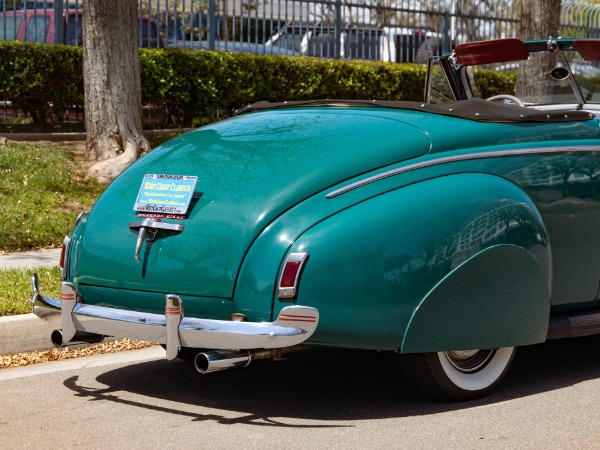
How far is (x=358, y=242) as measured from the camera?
4281mm

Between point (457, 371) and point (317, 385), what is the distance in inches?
30.3

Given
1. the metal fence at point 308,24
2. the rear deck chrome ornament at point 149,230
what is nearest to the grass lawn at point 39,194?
the metal fence at point 308,24

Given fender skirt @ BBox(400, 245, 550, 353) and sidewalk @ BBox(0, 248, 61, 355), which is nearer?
fender skirt @ BBox(400, 245, 550, 353)

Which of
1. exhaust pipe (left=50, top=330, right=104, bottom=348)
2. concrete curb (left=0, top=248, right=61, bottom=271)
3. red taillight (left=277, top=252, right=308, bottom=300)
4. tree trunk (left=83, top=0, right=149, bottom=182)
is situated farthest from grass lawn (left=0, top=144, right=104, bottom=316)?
red taillight (left=277, top=252, right=308, bottom=300)

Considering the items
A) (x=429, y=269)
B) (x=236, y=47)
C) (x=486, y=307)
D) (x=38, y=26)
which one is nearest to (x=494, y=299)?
(x=486, y=307)

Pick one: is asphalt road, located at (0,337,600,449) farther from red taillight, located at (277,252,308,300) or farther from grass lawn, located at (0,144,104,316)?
grass lawn, located at (0,144,104,316)

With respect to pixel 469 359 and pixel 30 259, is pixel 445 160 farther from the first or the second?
pixel 30 259

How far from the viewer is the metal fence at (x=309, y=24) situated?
44.4ft

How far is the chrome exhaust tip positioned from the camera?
4.21m

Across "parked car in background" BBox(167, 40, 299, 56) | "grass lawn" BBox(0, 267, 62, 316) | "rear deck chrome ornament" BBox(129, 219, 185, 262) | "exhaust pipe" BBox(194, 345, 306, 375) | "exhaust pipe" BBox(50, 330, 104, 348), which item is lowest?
"grass lawn" BBox(0, 267, 62, 316)

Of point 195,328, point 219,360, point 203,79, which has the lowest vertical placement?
point 219,360

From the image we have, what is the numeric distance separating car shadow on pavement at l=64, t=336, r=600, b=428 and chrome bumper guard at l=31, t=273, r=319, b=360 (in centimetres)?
45

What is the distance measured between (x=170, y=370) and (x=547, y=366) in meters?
1.95

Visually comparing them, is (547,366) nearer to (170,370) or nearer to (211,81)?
(170,370)
